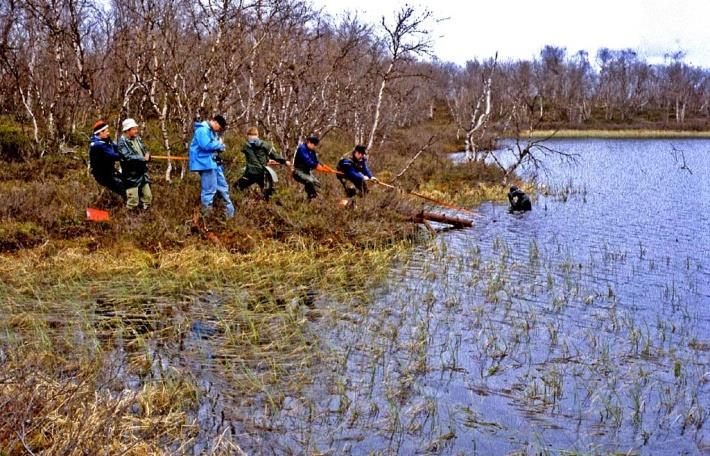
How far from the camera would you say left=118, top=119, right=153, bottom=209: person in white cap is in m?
11.8

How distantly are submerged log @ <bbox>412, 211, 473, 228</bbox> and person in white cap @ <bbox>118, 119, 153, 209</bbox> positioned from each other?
18.6 feet

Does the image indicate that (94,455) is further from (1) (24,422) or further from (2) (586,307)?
(2) (586,307)

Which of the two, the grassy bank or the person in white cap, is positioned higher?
the person in white cap

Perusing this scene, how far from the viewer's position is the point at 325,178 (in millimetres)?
17656

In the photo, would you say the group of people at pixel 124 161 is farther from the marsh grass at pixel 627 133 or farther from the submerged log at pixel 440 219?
the marsh grass at pixel 627 133

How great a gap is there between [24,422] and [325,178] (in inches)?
518

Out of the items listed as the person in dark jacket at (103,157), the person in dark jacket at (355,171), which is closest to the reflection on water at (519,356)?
the person in dark jacket at (355,171)

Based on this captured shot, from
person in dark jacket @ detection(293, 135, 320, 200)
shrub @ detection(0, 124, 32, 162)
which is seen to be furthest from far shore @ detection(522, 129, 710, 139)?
shrub @ detection(0, 124, 32, 162)

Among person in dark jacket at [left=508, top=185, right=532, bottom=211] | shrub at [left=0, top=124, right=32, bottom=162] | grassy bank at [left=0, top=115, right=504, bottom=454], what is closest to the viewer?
grassy bank at [left=0, top=115, right=504, bottom=454]

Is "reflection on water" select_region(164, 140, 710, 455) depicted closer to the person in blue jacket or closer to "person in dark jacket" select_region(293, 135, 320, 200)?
"person in dark jacket" select_region(293, 135, 320, 200)

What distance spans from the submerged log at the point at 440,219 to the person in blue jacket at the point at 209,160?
4326 millimetres

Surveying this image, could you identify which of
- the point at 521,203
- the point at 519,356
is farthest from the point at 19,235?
the point at 521,203

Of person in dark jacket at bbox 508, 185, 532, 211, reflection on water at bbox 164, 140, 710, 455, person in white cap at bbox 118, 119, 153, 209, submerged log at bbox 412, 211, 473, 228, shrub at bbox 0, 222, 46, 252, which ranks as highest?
person in white cap at bbox 118, 119, 153, 209

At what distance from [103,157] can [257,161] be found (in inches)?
113
